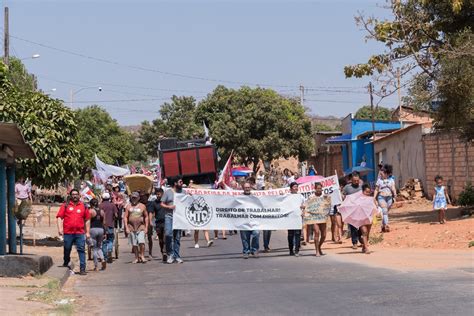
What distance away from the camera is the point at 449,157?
3353 centimetres

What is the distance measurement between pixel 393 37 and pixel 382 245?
743 centimetres

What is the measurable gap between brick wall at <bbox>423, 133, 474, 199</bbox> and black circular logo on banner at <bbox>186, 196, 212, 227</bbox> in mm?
11988

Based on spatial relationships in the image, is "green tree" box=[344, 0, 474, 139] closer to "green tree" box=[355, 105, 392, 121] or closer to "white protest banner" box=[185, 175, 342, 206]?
"white protest banner" box=[185, 175, 342, 206]

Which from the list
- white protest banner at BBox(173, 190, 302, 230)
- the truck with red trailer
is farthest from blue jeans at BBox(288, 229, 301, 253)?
the truck with red trailer

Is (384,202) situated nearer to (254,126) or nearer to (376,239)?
(376,239)

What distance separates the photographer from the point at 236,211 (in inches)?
841

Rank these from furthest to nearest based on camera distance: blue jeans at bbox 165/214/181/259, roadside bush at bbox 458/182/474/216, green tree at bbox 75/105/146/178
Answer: green tree at bbox 75/105/146/178, roadside bush at bbox 458/182/474/216, blue jeans at bbox 165/214/181/259

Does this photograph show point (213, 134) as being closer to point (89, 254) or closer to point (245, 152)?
point (245, 152)

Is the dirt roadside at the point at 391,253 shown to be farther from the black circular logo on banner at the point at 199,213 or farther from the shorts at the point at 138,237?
the black circular logo on banner at the point at 199,213

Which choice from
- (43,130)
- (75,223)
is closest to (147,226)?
(75,223)

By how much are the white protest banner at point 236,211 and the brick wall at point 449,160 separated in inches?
427

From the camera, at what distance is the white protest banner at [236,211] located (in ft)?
68.9

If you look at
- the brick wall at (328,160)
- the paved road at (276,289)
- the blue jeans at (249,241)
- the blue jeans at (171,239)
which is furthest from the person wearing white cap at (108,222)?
the brick wall at (328,160)

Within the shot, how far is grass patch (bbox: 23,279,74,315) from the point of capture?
12.8 meters
